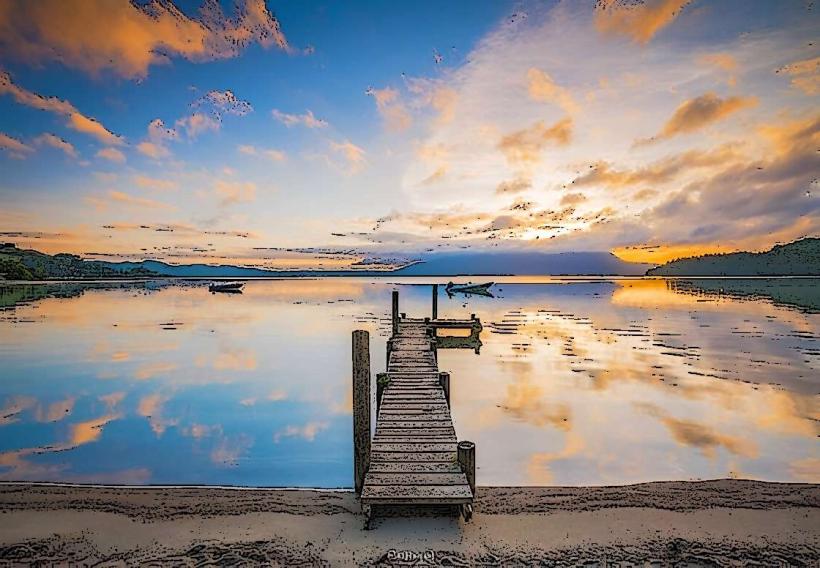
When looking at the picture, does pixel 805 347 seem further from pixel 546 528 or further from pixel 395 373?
pixel 546 528

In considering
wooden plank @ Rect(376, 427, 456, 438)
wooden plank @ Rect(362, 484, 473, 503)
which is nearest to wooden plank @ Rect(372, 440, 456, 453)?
wooden plank @ Rect(376, 427, 456, 438)

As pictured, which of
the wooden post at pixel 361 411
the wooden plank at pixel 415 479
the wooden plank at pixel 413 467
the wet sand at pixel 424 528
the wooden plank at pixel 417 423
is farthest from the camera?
the wooden plank at pixel 417 423

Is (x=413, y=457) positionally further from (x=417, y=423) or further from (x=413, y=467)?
(x=417, y=423)

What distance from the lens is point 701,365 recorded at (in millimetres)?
22125

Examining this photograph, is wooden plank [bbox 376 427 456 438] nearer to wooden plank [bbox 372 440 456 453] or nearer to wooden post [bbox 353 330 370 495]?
wooden plank [bbox 372 440 456 453]

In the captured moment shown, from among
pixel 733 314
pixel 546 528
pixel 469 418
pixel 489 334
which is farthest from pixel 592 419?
pixel 733 314

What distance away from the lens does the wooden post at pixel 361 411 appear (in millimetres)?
8062

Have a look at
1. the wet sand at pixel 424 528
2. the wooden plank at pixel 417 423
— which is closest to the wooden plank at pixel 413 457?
the wet sand at pixel 424 528

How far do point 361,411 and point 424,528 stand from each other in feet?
7.12

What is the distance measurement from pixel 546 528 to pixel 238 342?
2564 centimetres

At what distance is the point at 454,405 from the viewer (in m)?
16.5

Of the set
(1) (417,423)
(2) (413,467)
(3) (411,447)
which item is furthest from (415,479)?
(1) (417,423)

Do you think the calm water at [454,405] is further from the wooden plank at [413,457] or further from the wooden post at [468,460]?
the wooden post at [468,460]

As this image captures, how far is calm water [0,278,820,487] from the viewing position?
11.4 metres
